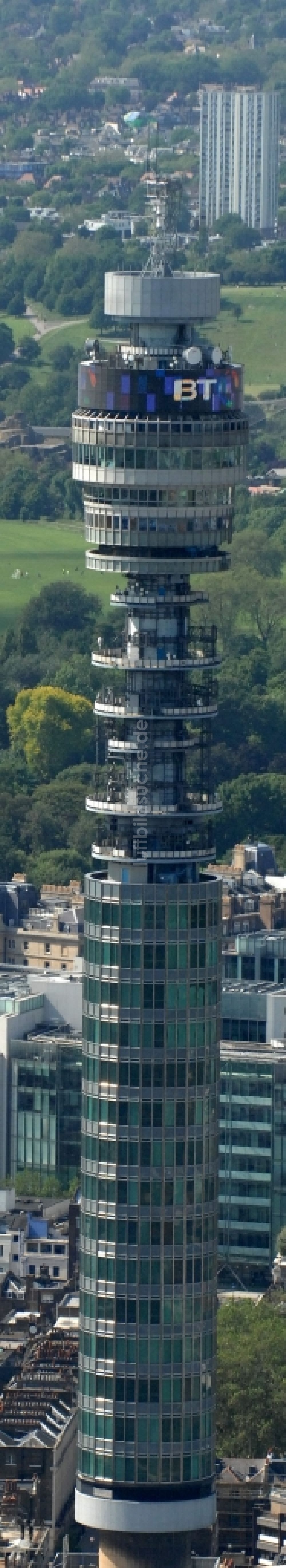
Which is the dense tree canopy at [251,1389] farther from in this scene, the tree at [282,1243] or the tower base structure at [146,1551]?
the tower base structure at [146,1551]

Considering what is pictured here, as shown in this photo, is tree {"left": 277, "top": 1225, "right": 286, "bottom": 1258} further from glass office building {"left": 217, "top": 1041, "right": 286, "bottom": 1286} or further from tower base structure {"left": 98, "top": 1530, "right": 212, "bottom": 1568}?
tower base structure {"left": 98, "top": 1530, "right": 212, "bottom": 1568}

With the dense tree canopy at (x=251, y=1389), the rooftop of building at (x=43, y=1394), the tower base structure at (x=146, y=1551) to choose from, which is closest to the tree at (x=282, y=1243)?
the dense tree canopy at (x=251, y=1389)

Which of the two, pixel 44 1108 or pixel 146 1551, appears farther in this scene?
pixel 44 1108

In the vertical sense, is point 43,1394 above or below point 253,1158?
below

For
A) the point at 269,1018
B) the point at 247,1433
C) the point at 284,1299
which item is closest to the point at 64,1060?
the point at 269,1018

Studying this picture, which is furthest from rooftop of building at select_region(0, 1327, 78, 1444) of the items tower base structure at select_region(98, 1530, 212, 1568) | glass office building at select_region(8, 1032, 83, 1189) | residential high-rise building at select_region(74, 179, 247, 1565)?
glass office building at select_region(8, 1032, 83, 1189)

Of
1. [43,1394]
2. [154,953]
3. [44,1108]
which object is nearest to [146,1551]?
[154,953]

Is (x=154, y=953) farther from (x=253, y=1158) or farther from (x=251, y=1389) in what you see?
(x=253, y=1158)

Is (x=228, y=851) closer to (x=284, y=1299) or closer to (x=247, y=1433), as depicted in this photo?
(x=284, y=1299)
